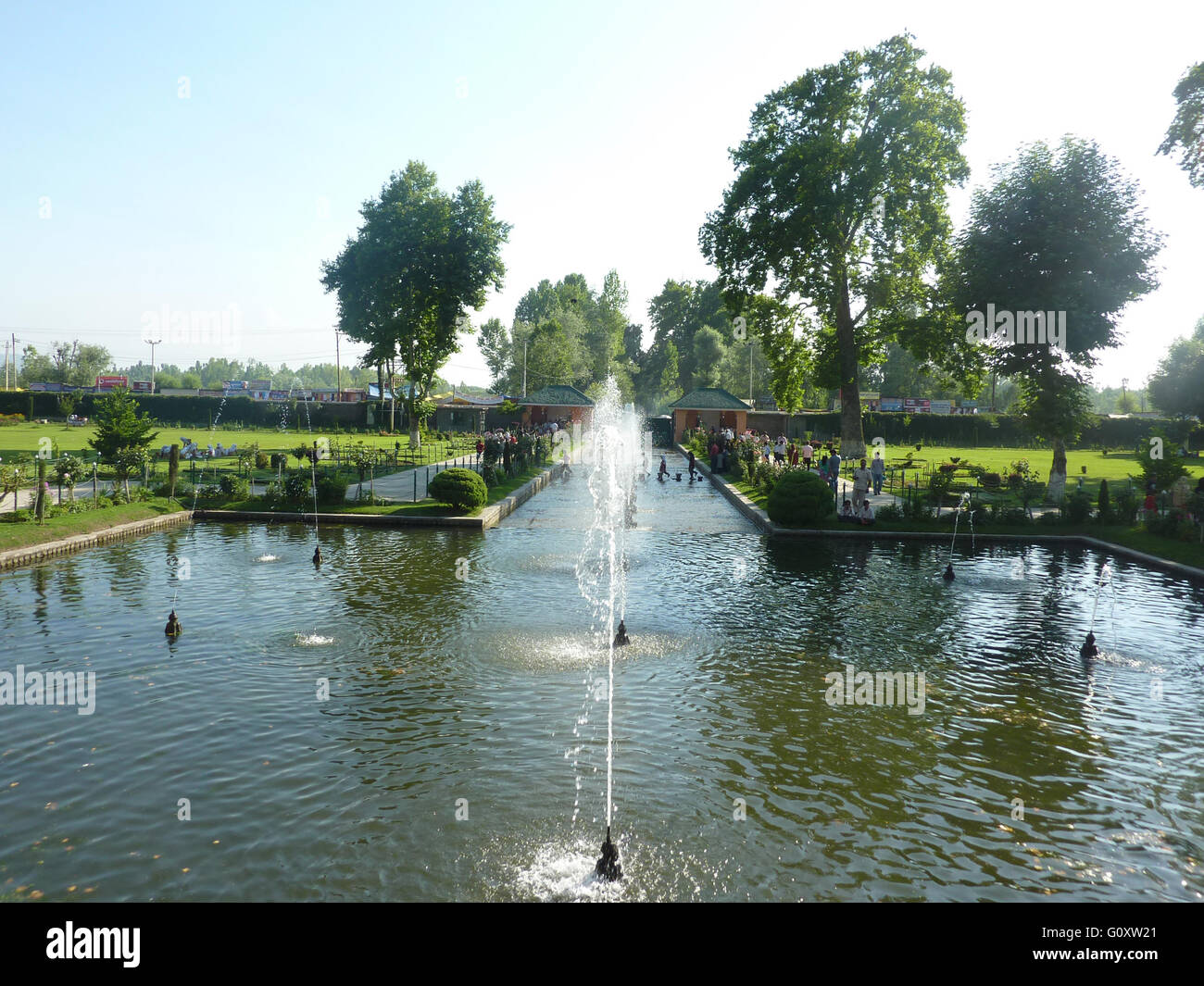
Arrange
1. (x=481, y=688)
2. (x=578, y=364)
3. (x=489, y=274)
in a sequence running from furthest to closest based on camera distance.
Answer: (x=578, y=364)
(x=489, y=274)
(x=481, y=688)

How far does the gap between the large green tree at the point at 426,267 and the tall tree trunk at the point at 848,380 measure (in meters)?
26.7

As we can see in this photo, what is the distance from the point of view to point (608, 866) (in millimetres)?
6117

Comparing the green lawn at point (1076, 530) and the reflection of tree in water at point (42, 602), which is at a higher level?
the green lawn at point (1076, 530)

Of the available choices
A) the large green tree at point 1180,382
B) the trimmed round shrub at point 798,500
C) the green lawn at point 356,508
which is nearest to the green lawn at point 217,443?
the green lawn at point 356,508

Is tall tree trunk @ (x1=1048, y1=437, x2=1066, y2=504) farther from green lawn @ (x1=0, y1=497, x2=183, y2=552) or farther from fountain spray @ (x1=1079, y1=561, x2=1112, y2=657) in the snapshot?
green lawn @ (x1=0, y1=497, x2=183, y2=552)

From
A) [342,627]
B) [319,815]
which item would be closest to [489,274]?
[342,627]

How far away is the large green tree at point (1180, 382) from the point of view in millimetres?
64312

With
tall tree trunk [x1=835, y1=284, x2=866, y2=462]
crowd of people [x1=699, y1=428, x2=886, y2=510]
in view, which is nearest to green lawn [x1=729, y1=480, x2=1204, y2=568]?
crowd of people [x1=699, y1=428, x2=886, y2=510]

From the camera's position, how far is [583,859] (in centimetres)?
632

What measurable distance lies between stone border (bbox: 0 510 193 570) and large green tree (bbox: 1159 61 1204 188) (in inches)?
1275

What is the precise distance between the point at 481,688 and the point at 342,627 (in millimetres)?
3592

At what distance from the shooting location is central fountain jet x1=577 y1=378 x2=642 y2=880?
735cm

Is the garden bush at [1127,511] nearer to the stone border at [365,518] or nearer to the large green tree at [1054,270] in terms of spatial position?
the large green tree at [1054,270]

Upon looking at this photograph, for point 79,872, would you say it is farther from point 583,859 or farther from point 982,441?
point 982,441
